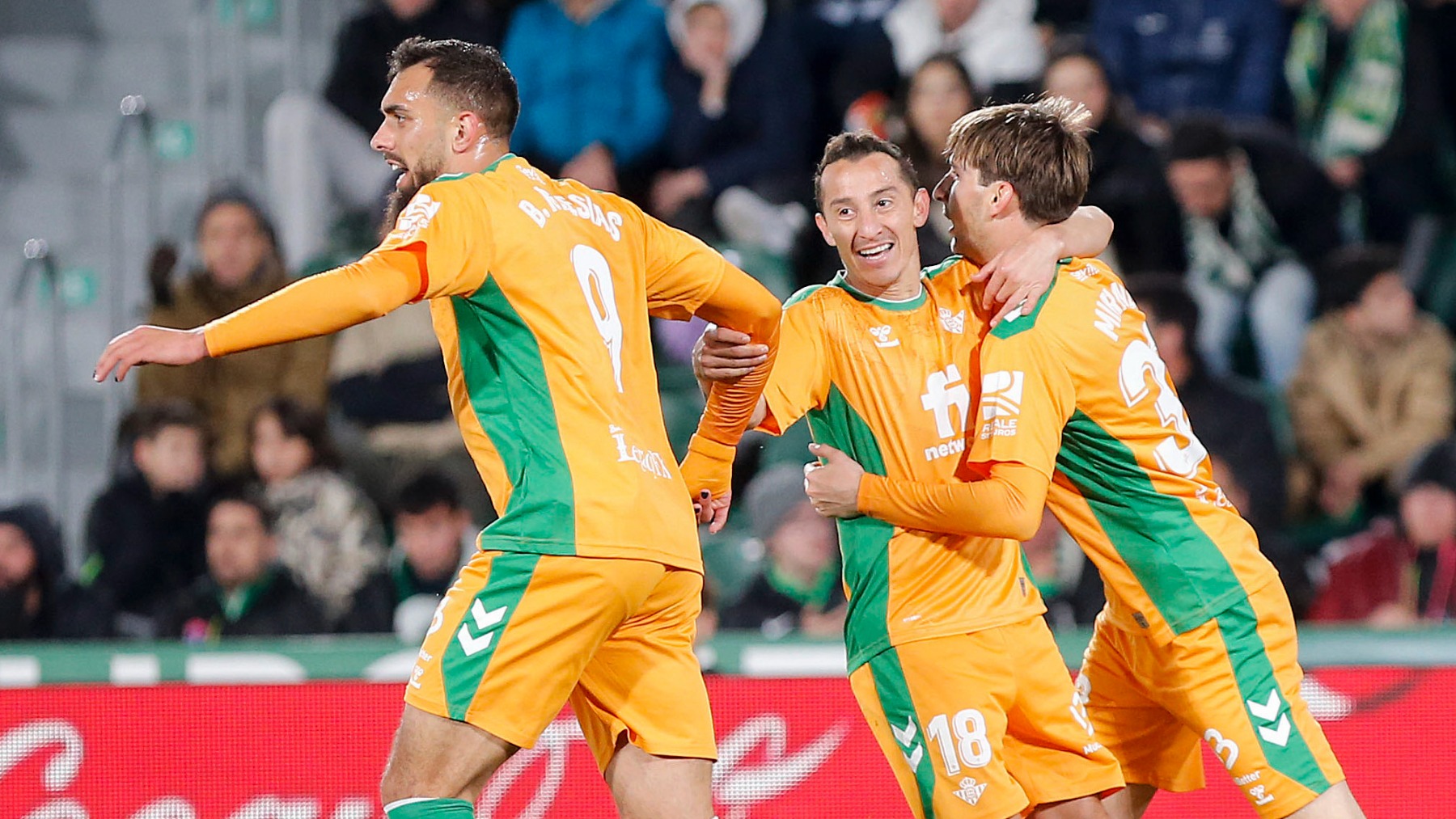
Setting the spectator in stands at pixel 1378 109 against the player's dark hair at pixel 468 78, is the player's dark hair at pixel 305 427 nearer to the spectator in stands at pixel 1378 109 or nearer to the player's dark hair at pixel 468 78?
the player's dark hair at pixel 468 78

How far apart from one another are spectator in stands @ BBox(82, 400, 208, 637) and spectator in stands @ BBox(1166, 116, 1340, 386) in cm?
436

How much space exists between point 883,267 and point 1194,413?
3.56 metres

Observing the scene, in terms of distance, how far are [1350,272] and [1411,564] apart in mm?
1399

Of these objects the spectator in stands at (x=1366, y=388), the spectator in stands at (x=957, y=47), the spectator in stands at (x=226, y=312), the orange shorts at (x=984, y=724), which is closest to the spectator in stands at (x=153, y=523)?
the spectator in stands at (x=226, y=312)

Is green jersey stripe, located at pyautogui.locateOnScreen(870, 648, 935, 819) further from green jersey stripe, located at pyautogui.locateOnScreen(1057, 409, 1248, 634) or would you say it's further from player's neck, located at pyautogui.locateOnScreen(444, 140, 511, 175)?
player's neck, located at pyautogui.locateOnScreen(444, 140, 511, 175)

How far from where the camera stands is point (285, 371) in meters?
7.96

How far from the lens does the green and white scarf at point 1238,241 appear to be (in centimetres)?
790

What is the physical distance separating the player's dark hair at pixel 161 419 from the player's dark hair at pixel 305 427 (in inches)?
9.7

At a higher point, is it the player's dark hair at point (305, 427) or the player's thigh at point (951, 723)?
the player's dark hair at point (305, 427)

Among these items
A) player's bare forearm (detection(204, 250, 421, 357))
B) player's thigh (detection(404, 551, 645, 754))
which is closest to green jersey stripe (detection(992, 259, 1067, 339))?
player's thigh (detection(404, 551, 645, 754))

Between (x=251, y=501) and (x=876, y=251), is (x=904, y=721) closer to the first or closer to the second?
(x=876, y=251)

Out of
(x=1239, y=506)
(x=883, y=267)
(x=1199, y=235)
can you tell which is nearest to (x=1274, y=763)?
(x=883, y=267)

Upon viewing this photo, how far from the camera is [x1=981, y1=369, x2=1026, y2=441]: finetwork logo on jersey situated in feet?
12.3

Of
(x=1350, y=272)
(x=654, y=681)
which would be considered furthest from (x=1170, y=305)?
(x=654, y=681)
